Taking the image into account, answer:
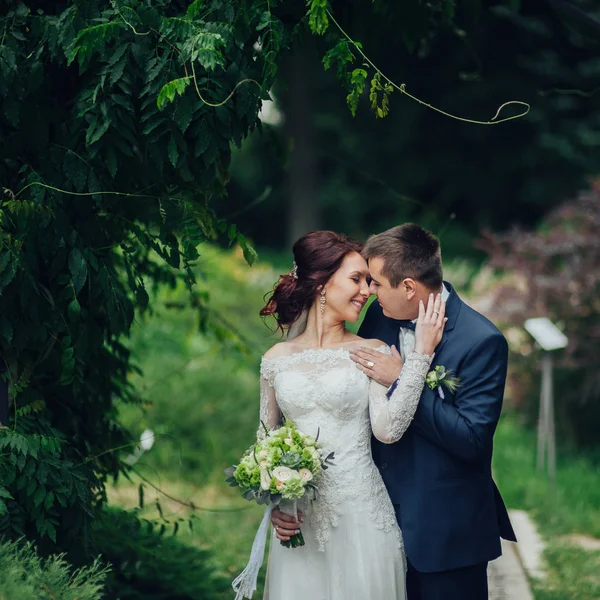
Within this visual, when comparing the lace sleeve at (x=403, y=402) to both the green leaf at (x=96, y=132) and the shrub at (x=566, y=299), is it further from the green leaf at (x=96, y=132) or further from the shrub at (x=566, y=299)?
the shrub at (x=566, y=299)

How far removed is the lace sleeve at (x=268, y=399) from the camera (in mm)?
4195

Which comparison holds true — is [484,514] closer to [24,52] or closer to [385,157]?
[24,52]

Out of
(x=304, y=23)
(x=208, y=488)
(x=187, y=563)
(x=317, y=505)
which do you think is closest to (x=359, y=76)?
(x=304, y=23)

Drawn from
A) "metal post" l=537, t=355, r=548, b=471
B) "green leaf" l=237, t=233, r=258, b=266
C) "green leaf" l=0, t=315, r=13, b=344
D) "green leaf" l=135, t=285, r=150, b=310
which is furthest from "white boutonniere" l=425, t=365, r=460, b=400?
"metal post" l=537, t=355, r=548, b=471

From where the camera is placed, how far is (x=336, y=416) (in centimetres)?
408

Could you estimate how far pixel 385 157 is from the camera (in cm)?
2523

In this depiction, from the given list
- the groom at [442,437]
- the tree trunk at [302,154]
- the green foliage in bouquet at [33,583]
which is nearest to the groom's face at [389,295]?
the groom at [442,437]

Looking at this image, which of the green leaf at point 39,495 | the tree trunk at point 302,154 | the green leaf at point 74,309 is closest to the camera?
the green leaf at point 39,495

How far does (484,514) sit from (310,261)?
1266mm

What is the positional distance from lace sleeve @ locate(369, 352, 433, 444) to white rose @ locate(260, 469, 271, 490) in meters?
0.48

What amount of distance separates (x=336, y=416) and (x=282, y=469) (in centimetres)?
42

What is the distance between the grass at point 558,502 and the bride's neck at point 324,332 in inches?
112

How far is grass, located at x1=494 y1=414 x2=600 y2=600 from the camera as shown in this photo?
6.54 metres

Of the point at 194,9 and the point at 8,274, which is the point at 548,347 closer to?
the point at 194,9
